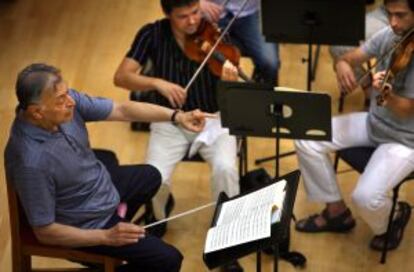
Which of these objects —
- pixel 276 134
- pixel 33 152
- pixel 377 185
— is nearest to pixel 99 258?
pixel 33 152

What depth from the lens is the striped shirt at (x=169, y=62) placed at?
3.74 m

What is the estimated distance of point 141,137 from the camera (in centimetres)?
460

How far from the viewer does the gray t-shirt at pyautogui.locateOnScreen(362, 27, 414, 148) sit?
3516 mm

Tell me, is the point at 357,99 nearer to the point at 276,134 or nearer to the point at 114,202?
the point at 276,134

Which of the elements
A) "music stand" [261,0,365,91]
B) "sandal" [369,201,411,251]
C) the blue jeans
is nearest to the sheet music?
"music stand" [261,0,365,91]

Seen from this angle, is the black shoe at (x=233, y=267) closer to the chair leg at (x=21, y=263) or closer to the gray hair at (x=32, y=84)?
the chair leg at (x=21, y=263)

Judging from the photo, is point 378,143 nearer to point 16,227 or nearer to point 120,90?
point 16,227

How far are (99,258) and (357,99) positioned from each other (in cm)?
218

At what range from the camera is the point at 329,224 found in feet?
13.0

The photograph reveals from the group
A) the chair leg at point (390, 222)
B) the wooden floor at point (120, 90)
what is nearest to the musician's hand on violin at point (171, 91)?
the wooden floor at point (120, 90)

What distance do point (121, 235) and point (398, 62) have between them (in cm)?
142

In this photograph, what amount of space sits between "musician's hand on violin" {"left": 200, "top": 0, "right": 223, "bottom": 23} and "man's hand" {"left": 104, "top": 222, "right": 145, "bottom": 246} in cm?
140

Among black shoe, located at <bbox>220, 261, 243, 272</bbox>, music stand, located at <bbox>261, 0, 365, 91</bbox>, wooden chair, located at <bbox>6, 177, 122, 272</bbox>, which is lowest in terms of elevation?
black shoe, located at <bbox>220, 261, 243, 272</bbox>

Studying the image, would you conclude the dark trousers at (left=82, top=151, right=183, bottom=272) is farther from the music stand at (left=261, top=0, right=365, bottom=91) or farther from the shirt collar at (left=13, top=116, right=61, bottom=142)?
the music stand at (left=261, top=0, right=365, bottom=91)
